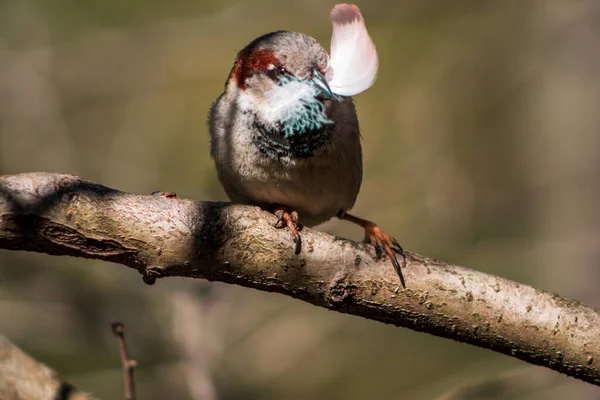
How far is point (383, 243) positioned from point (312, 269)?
1.76ft

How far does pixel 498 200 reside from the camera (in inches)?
247

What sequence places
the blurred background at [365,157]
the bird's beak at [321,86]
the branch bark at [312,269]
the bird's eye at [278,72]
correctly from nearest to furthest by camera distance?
the branch bark at [312,269] < the bird's beak at [321,86] < the bird's eye at [278,72] < the blurred background at [365,157]

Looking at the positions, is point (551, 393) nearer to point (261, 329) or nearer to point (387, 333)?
point (387, 333)

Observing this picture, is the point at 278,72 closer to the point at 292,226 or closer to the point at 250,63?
the point at 250,63

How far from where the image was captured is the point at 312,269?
241 centimetres

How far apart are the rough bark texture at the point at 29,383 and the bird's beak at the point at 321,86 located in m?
1.39

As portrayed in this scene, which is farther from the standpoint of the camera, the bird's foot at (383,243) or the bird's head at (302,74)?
the bird's head at (302,74)

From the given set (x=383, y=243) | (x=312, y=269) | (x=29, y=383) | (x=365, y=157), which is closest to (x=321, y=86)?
(x=383, y=243)

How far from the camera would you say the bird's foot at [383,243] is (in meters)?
2.49

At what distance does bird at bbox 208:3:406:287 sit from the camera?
2951 mm

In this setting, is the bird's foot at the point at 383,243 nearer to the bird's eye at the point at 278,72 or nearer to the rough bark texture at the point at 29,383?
the bird's eye at the point at 278,72

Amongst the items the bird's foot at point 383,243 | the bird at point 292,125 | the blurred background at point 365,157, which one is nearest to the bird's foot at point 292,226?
the bird's foot at point 383,243

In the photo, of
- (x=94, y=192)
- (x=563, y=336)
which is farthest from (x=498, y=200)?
(x=94, y=192)

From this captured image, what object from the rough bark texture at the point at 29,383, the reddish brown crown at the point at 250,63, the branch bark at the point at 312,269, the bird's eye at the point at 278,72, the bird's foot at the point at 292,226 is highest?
the reddish brown crown at the point at 250,63
